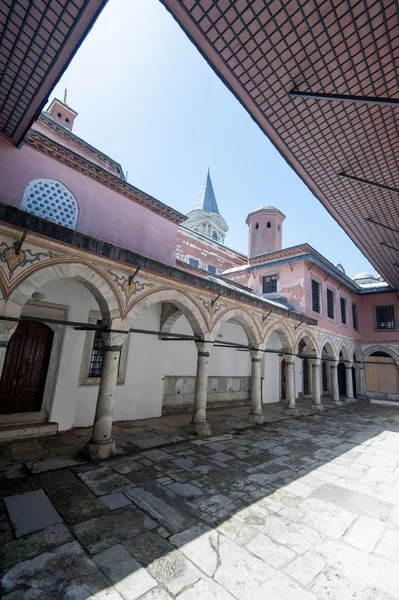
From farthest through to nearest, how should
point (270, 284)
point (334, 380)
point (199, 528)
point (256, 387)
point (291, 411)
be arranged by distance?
point (334, 380) → point (270, 284) → point (291, 411) → point (256, 387) → point (199, 528)

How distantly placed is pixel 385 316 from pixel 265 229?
10.5 metres

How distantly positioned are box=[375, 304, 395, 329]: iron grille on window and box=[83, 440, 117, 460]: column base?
19.0 metres

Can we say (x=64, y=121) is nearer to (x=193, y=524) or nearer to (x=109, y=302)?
(x=109, y=302)

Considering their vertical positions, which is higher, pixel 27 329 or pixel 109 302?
pixel 109 302

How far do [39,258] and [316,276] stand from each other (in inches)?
513

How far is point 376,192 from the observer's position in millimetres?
5582

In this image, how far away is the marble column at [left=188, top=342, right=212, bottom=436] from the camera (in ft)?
23.8

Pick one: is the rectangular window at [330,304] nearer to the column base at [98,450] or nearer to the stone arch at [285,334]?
the stone arch at [285,334]

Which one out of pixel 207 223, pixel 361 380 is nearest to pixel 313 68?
pixel 361 380

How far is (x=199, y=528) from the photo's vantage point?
3.32m

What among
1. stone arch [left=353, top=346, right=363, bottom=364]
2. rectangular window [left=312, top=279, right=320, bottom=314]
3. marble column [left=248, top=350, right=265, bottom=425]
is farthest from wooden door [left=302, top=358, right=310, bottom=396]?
marble column [left=248, top=350, right=265, bottom=425]

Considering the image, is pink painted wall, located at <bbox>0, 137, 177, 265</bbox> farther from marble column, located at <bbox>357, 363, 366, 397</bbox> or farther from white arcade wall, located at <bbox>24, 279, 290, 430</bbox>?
marble column, located at <bbox>357, 363, 366, 397</bbox>

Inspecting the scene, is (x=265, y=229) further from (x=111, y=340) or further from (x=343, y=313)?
(x=111, y=340)

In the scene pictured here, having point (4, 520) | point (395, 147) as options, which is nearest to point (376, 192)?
point (395, 147)
